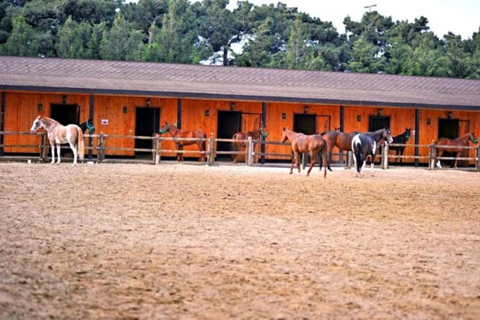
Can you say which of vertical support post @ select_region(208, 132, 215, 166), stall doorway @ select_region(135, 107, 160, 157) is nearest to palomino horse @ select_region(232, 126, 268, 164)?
vertical support post @ select_region(208, 132, 215, 166)

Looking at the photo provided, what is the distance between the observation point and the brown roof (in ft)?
80.5

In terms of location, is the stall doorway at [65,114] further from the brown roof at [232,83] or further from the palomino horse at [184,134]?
the palomino horse at [184,134]

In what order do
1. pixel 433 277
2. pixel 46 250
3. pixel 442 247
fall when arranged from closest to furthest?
pixel 433 277, pixel 46 250, pixel 442 247

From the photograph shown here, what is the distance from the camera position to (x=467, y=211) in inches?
506

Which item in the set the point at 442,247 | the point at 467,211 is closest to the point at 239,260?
the point at 442,247

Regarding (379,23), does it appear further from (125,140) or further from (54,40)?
(125,140)

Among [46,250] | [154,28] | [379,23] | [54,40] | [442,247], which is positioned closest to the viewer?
[46,250]

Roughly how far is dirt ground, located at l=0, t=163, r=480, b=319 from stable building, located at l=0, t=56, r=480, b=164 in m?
9.98

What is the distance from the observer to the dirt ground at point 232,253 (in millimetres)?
5777

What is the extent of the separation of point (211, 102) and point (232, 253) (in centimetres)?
1886

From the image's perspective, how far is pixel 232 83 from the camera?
90.3ft

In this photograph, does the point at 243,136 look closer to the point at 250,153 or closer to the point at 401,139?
the point at 250,153

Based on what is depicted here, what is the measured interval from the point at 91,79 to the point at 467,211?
16.0 meters

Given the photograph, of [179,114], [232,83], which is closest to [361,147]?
[179,114]
